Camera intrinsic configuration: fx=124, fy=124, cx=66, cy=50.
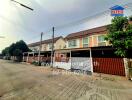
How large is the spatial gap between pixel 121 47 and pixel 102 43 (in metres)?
11.4

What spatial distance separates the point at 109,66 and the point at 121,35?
429 centimetres

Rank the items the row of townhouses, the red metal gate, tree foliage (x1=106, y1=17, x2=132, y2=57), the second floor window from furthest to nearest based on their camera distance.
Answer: the second floor window < the row of townhouses < the red metal gate < tree foliage (x1=106, y1=17, x2=132, y2=57)

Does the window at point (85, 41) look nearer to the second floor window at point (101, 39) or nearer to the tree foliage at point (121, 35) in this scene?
the second floor window at point (101, 39)

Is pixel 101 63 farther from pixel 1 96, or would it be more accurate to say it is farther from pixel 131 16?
pixel 1 96

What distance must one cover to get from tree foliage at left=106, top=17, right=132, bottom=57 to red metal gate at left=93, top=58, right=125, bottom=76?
159 cm

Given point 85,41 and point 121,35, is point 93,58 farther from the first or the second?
point 85,41

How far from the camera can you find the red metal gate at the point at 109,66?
47.5ft

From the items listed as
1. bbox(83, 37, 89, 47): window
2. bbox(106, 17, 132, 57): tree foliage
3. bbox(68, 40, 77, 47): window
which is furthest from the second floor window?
bbox(106, 17, 132, 57): tree foliage

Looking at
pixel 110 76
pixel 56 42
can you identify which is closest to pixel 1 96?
pixel 110 76

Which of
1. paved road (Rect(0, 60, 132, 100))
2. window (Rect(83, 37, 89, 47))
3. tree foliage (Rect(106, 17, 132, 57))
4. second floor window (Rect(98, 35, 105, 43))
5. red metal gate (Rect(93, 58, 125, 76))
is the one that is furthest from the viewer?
window (Rect(83, 37, 89, 47))

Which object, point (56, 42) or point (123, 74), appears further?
point (56, 42)

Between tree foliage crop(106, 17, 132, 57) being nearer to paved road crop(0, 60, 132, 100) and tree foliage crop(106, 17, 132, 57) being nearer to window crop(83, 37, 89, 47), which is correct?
paved road crop(0, 60, 132, 100)

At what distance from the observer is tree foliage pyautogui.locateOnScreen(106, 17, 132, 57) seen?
42.5ft

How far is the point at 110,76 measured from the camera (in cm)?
1492
